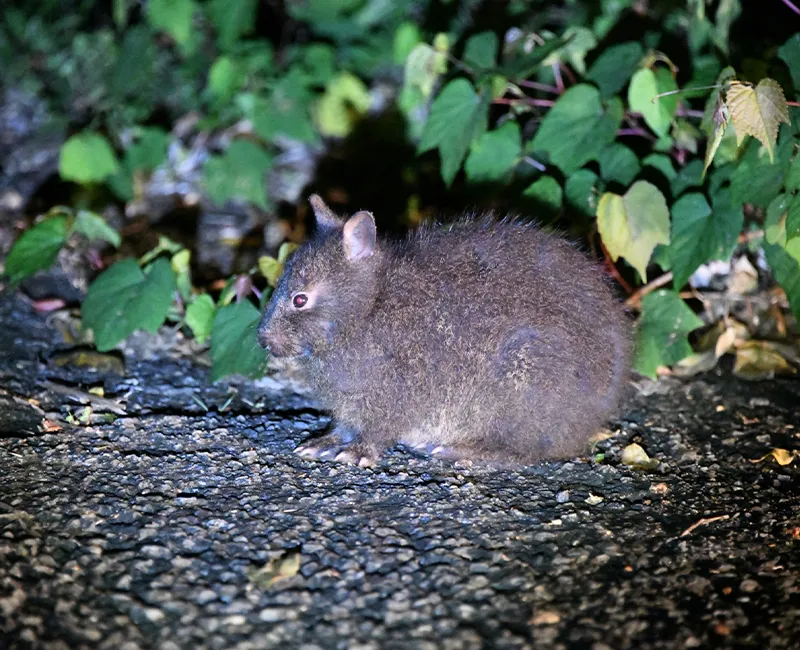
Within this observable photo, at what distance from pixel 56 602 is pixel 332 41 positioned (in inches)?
236

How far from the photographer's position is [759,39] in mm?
6145

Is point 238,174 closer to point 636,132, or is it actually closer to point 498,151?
point 498,151

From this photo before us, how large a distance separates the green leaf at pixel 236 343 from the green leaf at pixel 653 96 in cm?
237

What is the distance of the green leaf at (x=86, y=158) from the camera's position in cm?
640

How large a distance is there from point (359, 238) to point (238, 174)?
2.77 meters

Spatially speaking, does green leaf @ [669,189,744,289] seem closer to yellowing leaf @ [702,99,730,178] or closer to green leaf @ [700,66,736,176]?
green leaf @ [700,66,736,176]

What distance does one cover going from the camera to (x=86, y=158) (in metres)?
6.43

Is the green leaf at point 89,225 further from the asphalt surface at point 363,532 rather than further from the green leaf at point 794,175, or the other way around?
the green leaf at point 794,175

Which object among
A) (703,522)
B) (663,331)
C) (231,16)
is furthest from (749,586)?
(231,16)

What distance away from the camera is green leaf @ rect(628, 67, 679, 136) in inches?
174

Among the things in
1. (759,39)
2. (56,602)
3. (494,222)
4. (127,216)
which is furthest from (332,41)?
(56,602)

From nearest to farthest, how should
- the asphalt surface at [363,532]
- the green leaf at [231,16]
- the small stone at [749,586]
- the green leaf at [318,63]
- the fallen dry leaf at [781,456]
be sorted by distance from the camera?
the asphalt surface at [363,532] → the small stone at [749,586] → the fallen dry leaf at [781,456] → the green leaf at [231,16] → the green leaf at [318,63]

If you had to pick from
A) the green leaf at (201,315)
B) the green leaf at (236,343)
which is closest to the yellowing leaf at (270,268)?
the green leaf at (236,343)

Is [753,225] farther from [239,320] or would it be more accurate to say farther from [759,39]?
[239,320]
